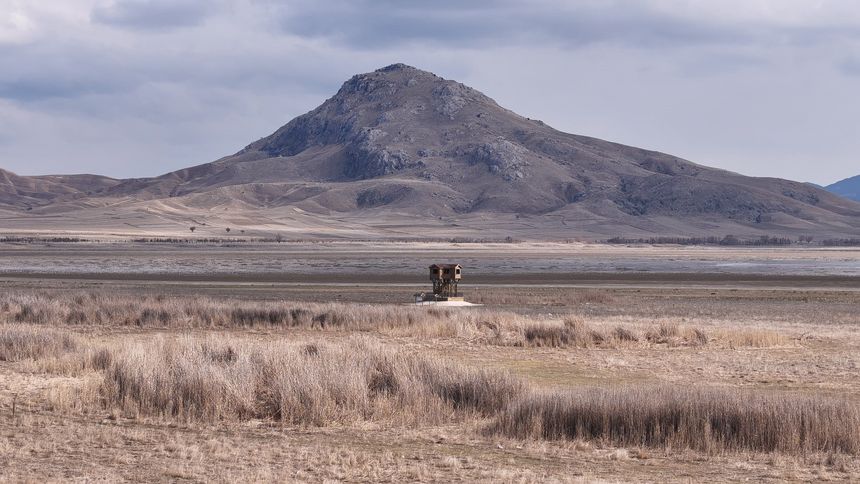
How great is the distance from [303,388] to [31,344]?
9.18 meters

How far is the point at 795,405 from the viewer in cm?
1528

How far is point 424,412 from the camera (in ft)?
55.9

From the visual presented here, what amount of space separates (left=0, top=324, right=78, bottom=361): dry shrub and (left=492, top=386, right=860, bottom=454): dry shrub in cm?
1132

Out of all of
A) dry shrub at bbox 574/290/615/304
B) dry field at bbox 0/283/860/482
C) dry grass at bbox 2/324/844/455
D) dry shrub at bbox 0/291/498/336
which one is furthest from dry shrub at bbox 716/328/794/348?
dry shrub at bbox 574/290/615/304

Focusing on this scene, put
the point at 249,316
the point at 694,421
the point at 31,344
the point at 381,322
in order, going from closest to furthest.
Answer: the point at 694,421 → the point at 31,344 → the point at 381,322 → the point at 249,316

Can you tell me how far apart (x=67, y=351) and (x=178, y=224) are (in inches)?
7039

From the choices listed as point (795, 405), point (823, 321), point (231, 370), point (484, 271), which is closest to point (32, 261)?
point (484, 271)

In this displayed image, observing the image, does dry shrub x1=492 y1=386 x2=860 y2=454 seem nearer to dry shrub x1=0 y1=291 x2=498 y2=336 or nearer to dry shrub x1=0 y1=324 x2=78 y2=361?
dry shrub x1=0 y1=324 x2=78 y2=361

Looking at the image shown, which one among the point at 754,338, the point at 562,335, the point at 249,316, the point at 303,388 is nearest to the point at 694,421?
the point at 303,388

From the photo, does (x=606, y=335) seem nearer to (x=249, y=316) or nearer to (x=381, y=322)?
(x=381, y=322)

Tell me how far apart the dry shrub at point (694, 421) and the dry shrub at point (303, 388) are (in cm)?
164

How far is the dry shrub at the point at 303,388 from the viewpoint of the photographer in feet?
55.1

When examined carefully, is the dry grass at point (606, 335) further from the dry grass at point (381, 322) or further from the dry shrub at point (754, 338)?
the dry shrub at point (754, 338)

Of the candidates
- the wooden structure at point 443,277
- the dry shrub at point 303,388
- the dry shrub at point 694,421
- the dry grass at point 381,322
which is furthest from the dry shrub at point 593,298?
the dry shrub at point 694,421
